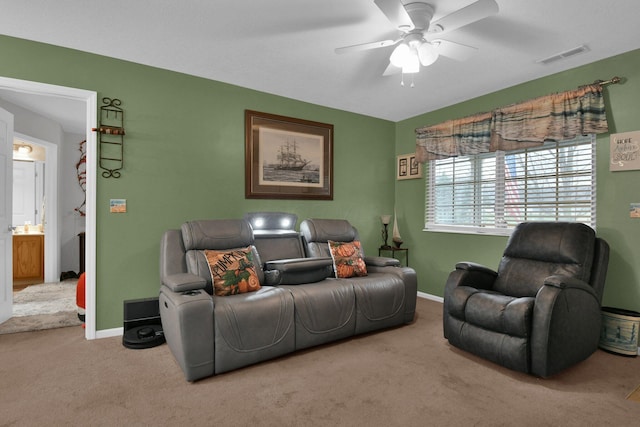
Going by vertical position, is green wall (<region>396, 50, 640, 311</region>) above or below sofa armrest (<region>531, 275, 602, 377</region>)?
above

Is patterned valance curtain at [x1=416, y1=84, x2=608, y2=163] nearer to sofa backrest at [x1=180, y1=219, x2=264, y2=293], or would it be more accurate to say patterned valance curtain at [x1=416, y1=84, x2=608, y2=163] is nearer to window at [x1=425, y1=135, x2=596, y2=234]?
window at [x1=425, y1=135, x2=596, y2=234]

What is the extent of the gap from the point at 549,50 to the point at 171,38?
312 centimetres

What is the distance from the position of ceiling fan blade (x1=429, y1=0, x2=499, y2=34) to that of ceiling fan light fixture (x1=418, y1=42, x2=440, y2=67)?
220mm

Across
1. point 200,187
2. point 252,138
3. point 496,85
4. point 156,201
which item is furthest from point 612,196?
point 156,201

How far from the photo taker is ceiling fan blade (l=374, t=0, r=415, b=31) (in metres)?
1.85

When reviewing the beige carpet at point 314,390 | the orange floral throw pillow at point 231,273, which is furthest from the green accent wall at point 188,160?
the orange floral throw pillow at point 231,273

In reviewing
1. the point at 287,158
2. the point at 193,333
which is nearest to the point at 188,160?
the point at 287,158

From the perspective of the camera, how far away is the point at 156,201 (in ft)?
10.5

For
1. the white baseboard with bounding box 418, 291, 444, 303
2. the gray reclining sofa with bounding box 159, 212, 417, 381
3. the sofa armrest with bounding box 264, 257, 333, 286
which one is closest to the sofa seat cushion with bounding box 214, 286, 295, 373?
the gray reclining sofa with bounding box 159, 212, 417, 381

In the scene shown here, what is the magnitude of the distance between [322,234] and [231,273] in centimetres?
123

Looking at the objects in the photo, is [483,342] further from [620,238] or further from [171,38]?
[171,38]

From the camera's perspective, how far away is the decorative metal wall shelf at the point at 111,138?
2.98 meters

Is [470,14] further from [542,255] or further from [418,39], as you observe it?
[542,255]

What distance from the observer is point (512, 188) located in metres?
3.63
